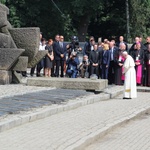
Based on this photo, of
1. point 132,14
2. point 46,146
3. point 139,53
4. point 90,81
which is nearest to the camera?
point 46,146

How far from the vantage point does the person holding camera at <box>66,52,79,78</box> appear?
2312 centimetres

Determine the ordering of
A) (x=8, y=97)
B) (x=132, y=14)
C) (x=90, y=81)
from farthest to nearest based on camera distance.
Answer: (x=132, y=14)
(x=90, y=81)
(x=8, y=97)

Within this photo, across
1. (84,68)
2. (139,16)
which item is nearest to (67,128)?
(84,68)

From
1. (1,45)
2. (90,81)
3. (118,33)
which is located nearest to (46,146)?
(90,81)

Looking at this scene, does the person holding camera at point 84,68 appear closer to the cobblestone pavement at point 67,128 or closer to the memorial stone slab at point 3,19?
the memorial stone slab at point 3,19

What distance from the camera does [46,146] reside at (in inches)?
341

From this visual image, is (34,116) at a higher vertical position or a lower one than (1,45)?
lower

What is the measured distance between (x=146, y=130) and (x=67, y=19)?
42.6 meters

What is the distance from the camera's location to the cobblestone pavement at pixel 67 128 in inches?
348

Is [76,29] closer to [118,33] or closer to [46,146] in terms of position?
[118,33]

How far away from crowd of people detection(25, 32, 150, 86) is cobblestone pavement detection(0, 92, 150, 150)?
694cm

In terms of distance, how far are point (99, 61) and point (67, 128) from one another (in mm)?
12520

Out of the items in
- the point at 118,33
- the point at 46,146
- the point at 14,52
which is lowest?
the point at 46,146

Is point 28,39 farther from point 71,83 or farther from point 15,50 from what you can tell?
point 71,83
